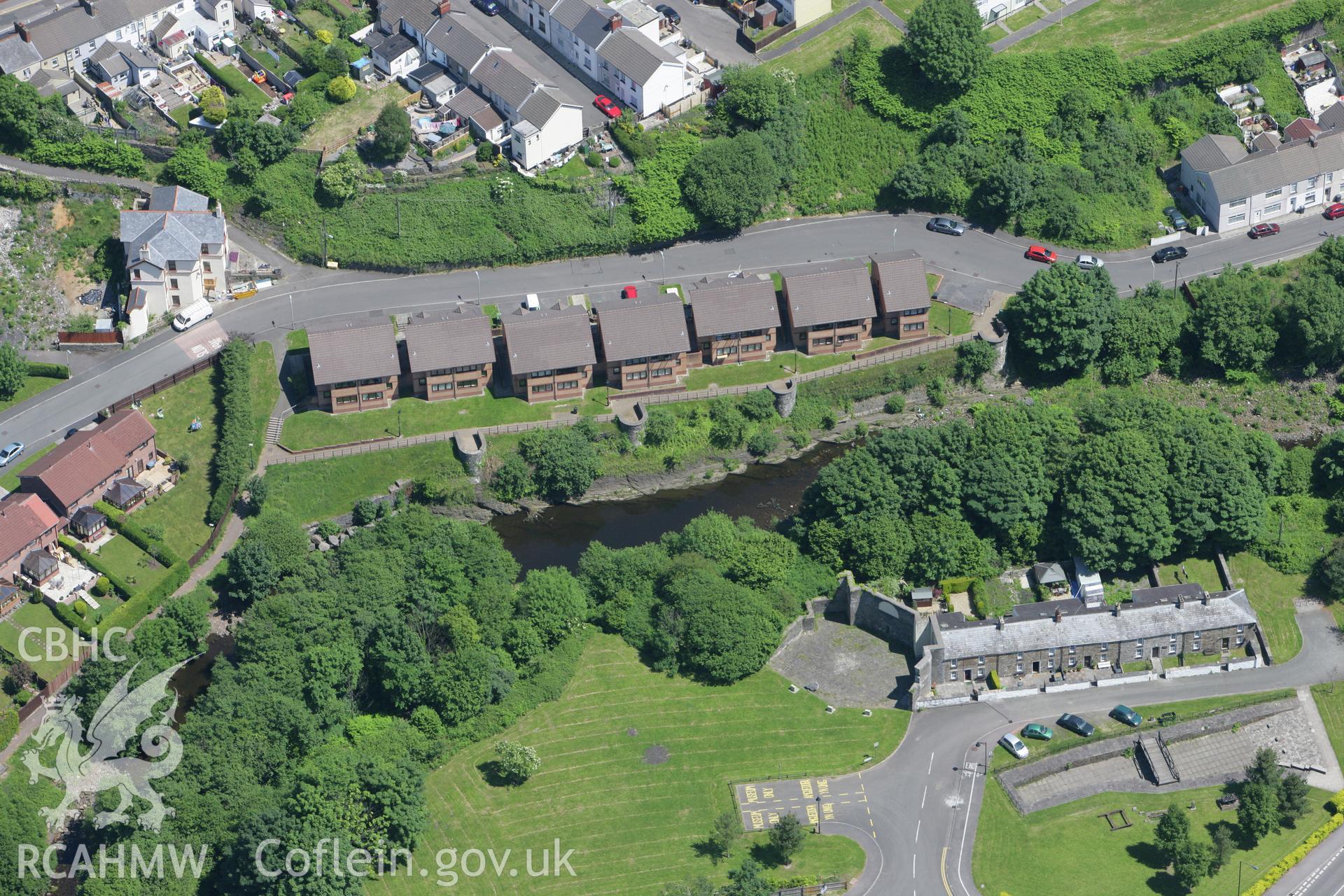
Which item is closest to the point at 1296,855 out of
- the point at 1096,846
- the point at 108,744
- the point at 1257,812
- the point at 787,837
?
the point at 1257,812

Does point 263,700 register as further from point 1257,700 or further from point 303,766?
point 1257,700

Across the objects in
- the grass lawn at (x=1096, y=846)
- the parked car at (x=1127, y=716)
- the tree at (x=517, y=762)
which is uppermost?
the parked car at (x=1127, y=716)

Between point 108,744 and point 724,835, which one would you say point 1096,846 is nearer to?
point 724,835

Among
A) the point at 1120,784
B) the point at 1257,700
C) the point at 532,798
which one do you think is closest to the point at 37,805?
the point at 532,798

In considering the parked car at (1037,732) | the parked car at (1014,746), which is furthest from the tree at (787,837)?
the parked car at (1037,732)

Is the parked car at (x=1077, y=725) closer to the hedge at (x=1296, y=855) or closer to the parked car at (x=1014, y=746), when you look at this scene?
the parked car at (x=1014, y=746)

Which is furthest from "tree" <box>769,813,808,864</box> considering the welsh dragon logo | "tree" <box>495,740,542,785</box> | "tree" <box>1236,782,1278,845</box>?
the welsh dragon logo
